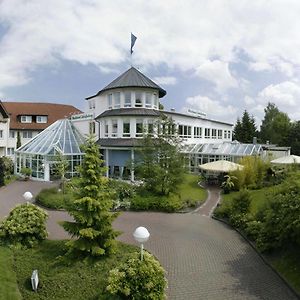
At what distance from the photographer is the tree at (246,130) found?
67.6 metres

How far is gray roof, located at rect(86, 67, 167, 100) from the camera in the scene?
34.2 meters

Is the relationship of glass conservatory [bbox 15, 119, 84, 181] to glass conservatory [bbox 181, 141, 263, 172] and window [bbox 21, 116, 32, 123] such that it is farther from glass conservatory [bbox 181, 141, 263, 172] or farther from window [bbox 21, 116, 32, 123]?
window [bbox 21, 116, 32, 123]

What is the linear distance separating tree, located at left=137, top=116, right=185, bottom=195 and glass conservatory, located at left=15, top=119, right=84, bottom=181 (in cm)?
976

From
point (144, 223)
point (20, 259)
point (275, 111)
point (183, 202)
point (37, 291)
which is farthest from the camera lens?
point (275, 111)

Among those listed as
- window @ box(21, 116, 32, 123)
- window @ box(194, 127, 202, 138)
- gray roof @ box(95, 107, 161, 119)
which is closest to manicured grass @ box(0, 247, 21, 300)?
gray roof @ box(95, 107, 161, 119)

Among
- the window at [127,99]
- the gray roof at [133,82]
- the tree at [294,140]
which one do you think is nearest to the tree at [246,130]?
the tree at [294,140]

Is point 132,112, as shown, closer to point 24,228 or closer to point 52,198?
point 52,198

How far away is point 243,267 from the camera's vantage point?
13609 mm

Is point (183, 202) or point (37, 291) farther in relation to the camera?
point (183, 202)

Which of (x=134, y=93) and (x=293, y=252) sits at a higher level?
(x=134, y=93)

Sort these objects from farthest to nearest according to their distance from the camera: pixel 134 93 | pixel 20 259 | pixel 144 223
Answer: pixel 134 93
pixel 144 223
pixel 20 259

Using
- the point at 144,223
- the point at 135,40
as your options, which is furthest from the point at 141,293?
the point at 135,40

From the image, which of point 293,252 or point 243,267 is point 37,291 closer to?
point 243,267

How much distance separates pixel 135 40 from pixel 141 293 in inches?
1282
